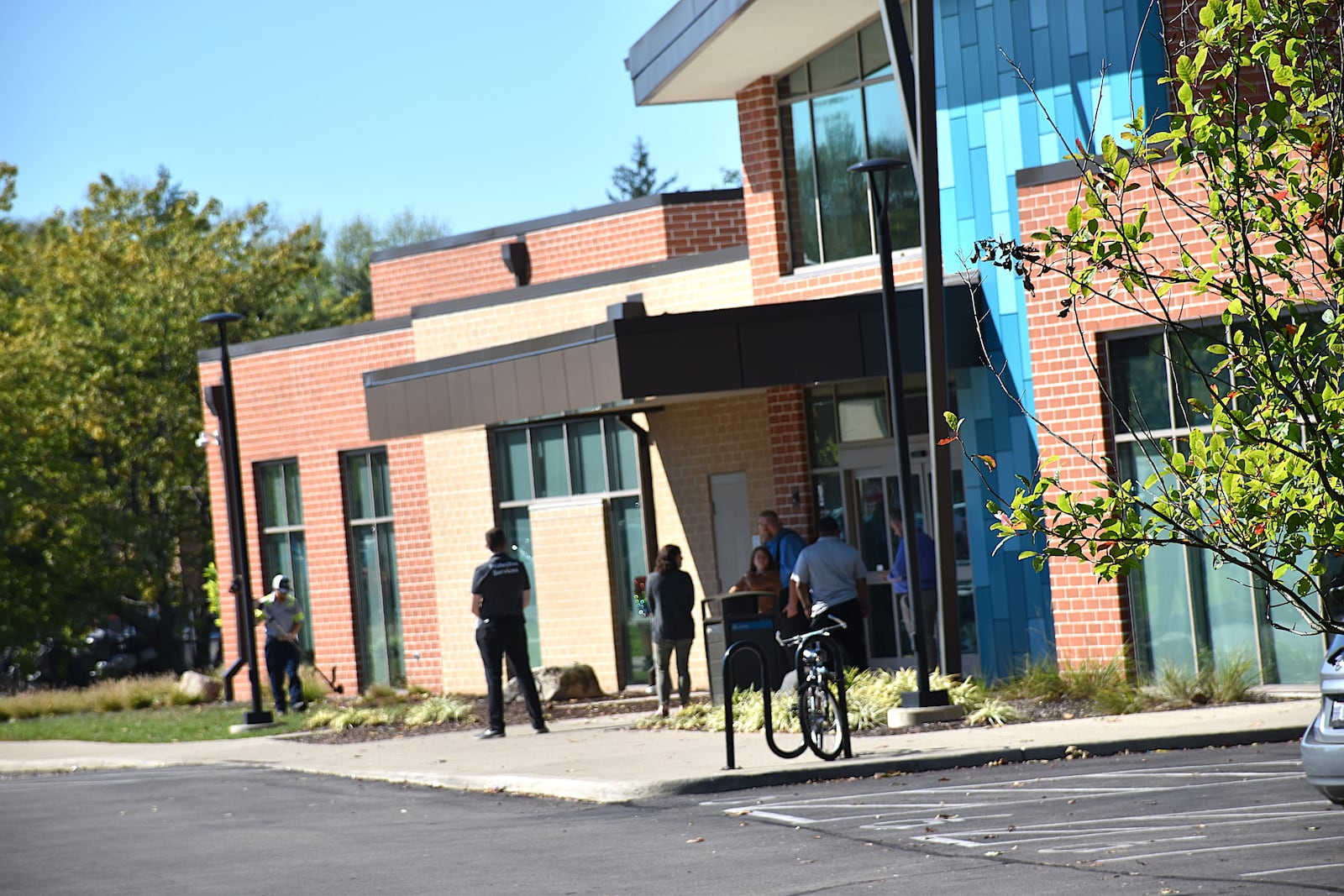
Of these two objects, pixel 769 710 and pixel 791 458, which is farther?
pixel 791 458

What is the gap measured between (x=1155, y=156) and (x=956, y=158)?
1227 centimetres

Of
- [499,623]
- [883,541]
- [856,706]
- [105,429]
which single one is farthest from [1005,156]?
[105,429]

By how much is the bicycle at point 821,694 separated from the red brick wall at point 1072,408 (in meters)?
3.72

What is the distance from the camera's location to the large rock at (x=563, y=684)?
2102cm

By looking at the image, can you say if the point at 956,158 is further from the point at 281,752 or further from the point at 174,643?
the point at 174,643

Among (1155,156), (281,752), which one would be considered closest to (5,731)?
(281,752)

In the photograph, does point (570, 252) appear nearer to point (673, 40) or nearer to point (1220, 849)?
point (673, 40)

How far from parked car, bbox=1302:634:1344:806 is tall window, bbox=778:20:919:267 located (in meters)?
10.9

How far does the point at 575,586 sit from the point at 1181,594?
8994 millimetres

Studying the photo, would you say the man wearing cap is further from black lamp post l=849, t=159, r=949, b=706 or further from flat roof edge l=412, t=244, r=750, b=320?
black lamp post l=849, t=159, r=949, b=706

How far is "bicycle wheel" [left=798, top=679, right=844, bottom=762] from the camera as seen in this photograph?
41.5ft

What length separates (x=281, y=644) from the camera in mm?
22641

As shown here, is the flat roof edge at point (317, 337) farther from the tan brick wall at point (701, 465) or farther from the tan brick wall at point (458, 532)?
the tan brick wall at point (701, 465)

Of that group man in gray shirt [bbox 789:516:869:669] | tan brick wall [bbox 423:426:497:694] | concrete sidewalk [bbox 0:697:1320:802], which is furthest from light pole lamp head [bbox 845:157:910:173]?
tan brick wall [bbox 423:426:497:694]
